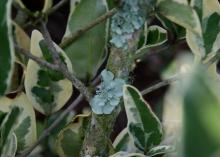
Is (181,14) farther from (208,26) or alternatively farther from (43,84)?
(43,84)

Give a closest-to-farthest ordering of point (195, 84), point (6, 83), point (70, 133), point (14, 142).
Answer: point (195, 84) → point (6, 83) → point (14, 142) → point (70, 133)

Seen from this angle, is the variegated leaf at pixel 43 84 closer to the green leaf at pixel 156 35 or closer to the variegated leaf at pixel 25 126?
the variegated leaf at pixel 25 126

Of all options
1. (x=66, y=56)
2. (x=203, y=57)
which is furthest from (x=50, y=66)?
(x=203, y=57)

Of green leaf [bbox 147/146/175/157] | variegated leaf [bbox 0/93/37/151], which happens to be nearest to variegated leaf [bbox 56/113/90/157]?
variegated leaf [bbox 0/93/37/151]

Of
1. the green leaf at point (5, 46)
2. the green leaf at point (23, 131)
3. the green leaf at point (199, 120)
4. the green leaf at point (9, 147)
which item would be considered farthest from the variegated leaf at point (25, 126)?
the green leaf at point (199, 120)

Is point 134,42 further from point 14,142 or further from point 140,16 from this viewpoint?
point 14,142

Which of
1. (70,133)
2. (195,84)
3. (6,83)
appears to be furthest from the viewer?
(70,133)
